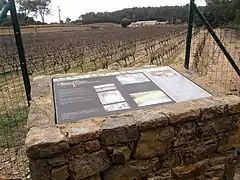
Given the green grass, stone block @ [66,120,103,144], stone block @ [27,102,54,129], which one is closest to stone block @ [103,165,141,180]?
stone block @ [66,120,103,144]

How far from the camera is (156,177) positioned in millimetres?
2135

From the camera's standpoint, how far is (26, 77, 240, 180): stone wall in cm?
174

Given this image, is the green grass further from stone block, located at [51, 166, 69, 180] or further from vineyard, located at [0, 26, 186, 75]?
vineyard, located at [0, 26, 186, 75]

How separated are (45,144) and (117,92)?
0.89m

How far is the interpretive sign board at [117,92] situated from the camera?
2076 mm

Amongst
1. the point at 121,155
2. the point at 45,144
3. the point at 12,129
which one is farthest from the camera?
the point at 12,129

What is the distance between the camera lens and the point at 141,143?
77.7 inches

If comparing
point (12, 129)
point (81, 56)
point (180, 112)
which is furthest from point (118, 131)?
point (81, 56)

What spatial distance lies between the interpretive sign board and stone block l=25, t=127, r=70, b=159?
0.72 feet

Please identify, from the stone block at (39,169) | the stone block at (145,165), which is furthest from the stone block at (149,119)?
the stone block at (39,169)

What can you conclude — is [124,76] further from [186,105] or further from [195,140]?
[195,140]

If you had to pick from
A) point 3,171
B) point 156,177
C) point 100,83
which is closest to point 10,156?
point 3,171

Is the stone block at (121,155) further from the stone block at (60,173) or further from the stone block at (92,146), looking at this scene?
the stone block at (60,173)

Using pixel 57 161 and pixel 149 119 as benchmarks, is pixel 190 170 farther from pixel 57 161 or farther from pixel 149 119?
pixel 57 161
